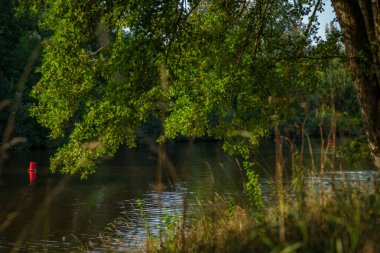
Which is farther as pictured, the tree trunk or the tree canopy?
the tree canopy

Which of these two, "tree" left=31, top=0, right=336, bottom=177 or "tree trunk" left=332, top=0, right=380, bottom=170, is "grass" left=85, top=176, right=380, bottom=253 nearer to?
"tree trunk" left=332, top=0, right=380, bottom=170

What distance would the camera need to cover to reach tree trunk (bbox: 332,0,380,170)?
10641mm

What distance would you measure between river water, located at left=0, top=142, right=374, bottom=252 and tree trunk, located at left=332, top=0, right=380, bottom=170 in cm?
399

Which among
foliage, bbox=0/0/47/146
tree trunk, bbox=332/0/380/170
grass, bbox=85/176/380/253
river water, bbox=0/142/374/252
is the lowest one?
river water, bbox=0/142/374/252

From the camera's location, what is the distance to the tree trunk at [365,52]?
10641 millimetres

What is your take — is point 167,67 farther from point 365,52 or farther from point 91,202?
point 91,202

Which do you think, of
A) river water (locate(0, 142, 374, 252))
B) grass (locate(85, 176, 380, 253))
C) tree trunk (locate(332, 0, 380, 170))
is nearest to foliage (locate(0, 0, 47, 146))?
river water (locate(0, 142, 374, 252))

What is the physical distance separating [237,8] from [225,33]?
2.01m

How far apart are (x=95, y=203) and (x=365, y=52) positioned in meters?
20.6

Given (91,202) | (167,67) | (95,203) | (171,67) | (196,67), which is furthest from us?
(91,202)

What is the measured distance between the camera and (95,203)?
3005cm

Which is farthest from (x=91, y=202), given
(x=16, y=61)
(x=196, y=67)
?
(x=16, y=61)

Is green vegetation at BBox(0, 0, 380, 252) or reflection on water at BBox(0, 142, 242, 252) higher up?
green vegetation at BBox(0, 0, 380, 252)

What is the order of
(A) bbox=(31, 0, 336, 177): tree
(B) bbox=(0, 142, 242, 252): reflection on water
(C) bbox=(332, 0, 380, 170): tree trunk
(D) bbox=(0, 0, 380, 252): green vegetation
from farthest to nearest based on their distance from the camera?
(B) bbox=(0, 142, 242, 252): reflection on water, (A) bbox=(31, 0, 336, 177): tree, (D) bbox=(0, 0, 380, 252): green vegetation, (C) bbox=(332, 0, 380, 170): tree trunk
